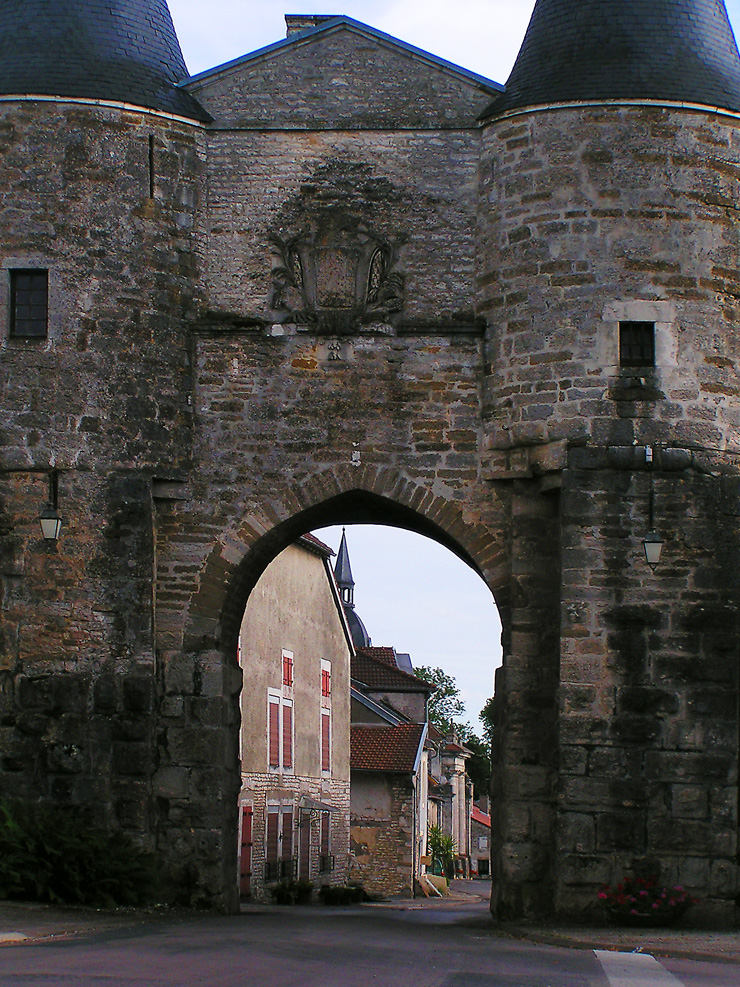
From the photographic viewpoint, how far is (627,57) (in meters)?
13.4

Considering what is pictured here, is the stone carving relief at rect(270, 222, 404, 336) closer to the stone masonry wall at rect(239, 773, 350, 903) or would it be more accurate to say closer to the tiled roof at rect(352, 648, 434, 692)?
the stone masonry wall at rect(239, 773, 350, 903)

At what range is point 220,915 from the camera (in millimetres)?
12664

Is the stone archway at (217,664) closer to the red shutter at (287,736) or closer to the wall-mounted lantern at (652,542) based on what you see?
the wall-mounted lantern at (652,542)

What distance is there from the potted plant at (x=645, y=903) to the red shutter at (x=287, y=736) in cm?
1222

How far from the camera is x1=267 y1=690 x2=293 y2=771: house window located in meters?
22.7

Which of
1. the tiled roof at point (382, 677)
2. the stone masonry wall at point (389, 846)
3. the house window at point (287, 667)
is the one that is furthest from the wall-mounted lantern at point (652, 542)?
the tiled roof at point (382, 677)

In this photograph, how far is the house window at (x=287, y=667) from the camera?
2381cm

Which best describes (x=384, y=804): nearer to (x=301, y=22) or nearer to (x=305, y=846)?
(x=305, y=846)

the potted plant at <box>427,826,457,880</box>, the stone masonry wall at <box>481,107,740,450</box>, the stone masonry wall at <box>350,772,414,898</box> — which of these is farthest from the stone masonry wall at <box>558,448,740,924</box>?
the potted plant at <box>427,826,457,880</box>

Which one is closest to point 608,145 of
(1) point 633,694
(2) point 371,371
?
(2) point 371,371

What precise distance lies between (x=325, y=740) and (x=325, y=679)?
1.07 metres

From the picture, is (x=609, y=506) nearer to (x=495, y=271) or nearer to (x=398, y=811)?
(x=495, y=271)

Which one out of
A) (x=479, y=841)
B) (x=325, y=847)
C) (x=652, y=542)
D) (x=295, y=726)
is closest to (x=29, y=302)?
(x=652, y=542)

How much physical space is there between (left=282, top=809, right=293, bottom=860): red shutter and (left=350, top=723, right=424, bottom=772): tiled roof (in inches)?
265
